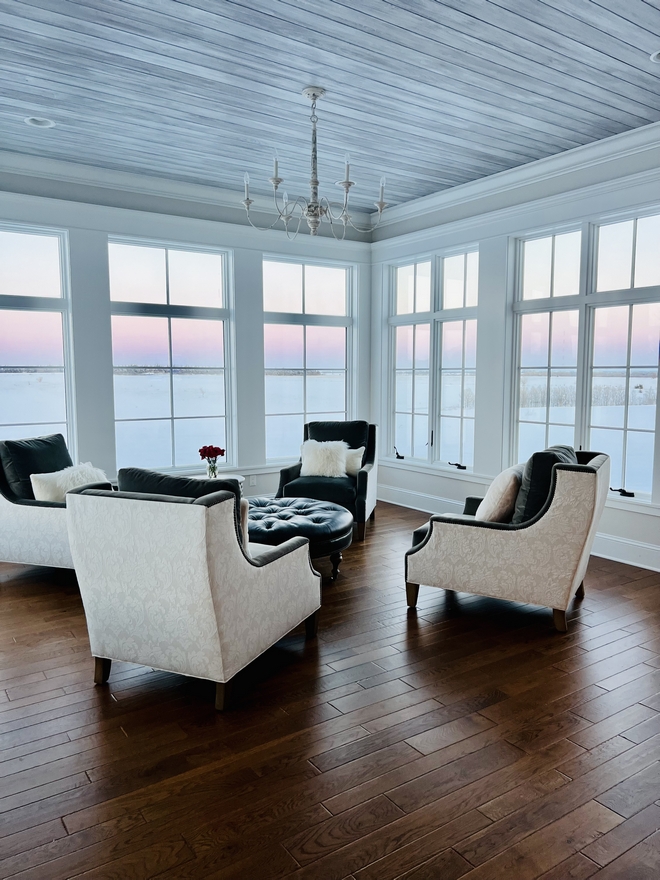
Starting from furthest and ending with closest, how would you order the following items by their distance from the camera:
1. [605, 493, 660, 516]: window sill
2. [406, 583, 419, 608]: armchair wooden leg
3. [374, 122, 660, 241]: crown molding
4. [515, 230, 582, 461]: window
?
[515, 230, 582, 461]: window, [605, 493, 660, 516]: window sill, [374, 122, 660, 241]: crown molding, [406, 583, 419, 608]: armchair wooden leg

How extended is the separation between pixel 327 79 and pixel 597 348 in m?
2.93

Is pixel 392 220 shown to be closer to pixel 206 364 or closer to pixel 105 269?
pixel 206 364

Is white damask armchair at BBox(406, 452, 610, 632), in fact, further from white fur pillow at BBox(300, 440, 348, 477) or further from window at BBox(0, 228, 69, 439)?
window at BBox(0, 228, 69, 439)

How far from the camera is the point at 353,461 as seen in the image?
5.88 meters

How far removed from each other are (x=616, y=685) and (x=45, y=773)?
248 cm

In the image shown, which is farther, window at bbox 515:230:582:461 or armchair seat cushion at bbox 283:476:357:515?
armchair seat cushion at bbox 283:476:357:515

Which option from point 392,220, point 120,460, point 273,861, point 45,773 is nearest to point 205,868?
point 273,861

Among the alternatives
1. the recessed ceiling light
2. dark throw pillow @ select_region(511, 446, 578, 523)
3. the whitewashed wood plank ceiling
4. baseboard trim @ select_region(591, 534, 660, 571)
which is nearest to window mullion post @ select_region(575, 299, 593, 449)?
baseboard trim @ select_region(591, 534, 660, 571)

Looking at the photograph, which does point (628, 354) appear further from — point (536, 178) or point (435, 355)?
point (435, 355)

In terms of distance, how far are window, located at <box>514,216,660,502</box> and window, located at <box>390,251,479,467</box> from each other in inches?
26.4

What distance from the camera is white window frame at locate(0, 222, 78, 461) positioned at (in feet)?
17.8

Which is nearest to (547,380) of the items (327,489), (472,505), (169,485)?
(472,505)

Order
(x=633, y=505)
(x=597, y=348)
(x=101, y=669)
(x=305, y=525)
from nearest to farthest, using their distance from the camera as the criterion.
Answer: (x=101, y=669)
(x=305, y=525)
(x=633, y=505)
(x=597, y=348)

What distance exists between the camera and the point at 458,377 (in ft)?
21.2
